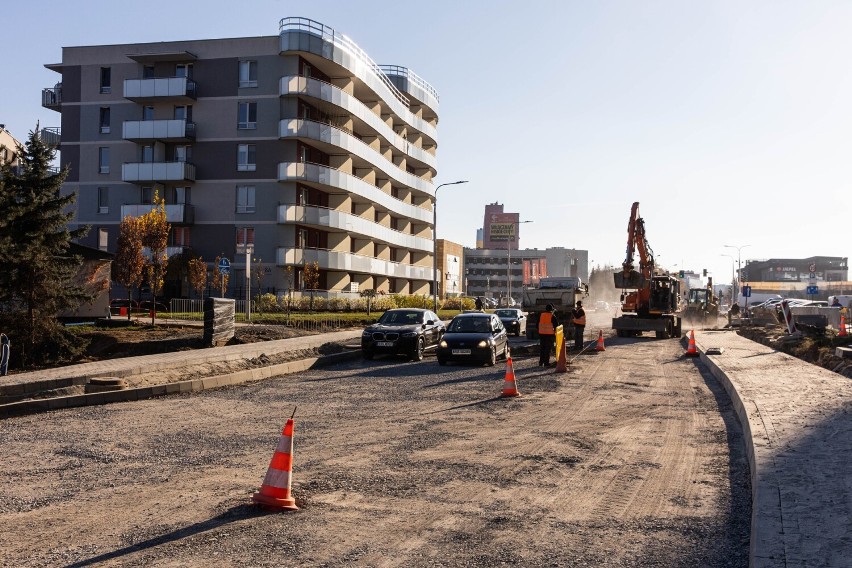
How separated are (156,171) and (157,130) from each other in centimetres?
260

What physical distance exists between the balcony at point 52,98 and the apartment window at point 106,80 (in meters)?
4.18

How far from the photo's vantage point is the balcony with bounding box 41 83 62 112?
175ft

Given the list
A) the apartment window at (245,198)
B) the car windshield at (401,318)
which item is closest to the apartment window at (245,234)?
the apartment window at (245,198)

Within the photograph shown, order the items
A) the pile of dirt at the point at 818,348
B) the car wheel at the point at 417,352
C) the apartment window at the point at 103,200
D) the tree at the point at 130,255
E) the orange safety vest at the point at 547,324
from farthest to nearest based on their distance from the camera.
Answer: the apartment window at the point at 103,200, the tree at the point at 130,255, the car wheel at the point at 417,352, the pile of dirt at the point at 818,348, the orange safety vest at the point at 547,324

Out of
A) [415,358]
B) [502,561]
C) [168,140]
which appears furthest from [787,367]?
[168,140]

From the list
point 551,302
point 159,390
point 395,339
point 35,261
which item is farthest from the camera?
point 551,302

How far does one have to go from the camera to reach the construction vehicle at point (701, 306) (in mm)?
52344

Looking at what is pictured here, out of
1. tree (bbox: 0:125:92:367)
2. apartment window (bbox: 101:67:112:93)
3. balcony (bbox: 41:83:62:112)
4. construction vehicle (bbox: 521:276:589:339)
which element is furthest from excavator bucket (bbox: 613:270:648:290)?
balcony (bbox: 41:83:62:112)

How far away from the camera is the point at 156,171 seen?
4844 cm

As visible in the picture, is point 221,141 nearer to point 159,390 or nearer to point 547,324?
point 547,324

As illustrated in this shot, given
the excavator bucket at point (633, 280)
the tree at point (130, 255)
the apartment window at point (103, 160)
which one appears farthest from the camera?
the apartment window at point (103, 160)

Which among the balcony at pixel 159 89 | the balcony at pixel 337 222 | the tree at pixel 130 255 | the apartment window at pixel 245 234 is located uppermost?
the balcony at pixel 159 89

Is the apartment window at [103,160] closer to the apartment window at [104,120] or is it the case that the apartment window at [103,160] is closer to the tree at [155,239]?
the apartment window at [104,120]

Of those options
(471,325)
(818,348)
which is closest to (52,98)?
(471,325)
